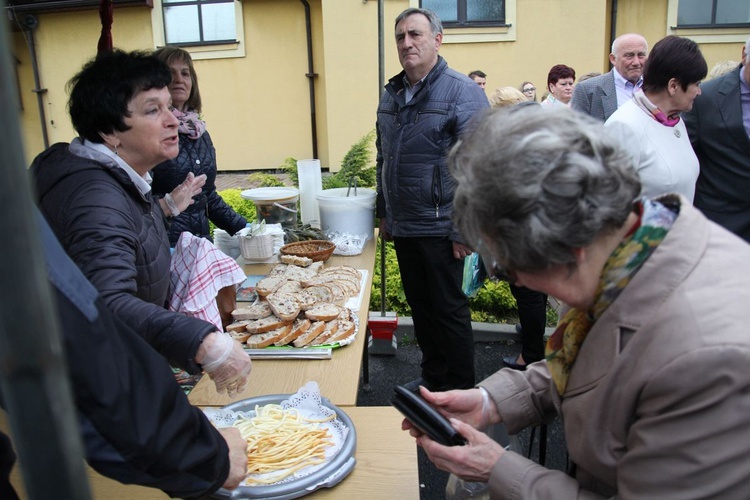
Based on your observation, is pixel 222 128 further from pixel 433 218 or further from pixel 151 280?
pixel 151 280

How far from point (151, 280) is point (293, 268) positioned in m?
1.22

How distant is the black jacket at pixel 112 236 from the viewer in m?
1.64

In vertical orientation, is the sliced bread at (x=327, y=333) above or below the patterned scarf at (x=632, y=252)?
below

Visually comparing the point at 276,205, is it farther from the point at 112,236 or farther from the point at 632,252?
the point at 632,252

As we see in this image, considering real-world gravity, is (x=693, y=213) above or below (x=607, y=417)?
above

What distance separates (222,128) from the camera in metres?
11.9

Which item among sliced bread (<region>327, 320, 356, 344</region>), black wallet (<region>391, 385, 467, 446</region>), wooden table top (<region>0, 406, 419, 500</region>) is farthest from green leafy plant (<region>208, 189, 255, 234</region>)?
black wallet (<region>391, 385, 467, 446</region>)

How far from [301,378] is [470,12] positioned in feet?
30.0

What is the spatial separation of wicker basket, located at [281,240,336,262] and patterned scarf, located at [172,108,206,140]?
Answer: 82 centimetres

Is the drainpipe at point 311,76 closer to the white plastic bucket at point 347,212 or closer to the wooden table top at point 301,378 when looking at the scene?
the white plastic bucket at point 347,212

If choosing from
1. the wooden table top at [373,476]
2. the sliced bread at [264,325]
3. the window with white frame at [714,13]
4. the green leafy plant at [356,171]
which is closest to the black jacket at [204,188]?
the sliced bread at [264,325]

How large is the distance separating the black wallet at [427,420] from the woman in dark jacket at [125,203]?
1.70 ft

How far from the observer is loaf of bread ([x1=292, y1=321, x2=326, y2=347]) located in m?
2.29

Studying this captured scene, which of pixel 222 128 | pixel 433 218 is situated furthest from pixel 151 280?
pixel 222 128
